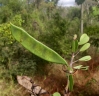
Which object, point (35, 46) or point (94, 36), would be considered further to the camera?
point (94, 36)

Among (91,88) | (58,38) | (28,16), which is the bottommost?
(91,88)

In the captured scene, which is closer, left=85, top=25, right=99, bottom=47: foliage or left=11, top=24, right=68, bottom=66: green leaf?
left=11, top=24, right=68, bottom=66: green leaf

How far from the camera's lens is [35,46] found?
390mm

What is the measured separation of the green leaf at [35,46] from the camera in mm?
376

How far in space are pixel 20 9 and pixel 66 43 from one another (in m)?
3.13

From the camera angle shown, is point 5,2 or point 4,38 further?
point 5,2

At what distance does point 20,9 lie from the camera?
24.1 feet

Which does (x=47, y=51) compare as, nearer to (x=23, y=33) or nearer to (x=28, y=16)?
(x=23, y=33)

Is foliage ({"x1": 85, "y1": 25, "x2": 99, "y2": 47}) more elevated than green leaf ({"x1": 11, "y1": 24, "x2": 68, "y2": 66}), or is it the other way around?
green leaf ({"x1": 11, "y1": 24, "x2": 68, "y2": 66})

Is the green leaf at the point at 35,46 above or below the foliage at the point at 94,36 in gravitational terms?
above

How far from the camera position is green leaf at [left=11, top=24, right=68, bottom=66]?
0.38 meters

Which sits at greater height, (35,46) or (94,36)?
(35,46)

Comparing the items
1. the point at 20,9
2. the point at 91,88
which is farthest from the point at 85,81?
the point at 20,9

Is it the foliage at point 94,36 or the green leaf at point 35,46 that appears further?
the foliage at point 94,36
